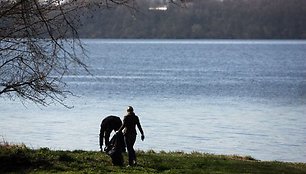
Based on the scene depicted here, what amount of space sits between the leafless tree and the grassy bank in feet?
5.18

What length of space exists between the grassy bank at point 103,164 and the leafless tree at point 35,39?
5.18 ft

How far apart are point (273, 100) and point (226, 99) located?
3718 mm

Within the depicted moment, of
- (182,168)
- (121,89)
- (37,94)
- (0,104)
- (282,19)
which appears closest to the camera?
(182,168)

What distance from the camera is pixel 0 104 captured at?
140 ft

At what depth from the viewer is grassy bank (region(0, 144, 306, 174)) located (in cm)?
1747

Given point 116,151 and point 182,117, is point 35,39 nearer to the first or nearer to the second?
point 116,151

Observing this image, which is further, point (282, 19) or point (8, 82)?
point (282, 19)

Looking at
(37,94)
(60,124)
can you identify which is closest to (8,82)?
(37,94)

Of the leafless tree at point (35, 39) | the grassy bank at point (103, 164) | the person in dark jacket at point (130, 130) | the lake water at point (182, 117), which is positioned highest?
the leafless tree at point (35, 39)

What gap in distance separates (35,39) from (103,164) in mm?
3479

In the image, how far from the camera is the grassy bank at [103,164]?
17469 mm

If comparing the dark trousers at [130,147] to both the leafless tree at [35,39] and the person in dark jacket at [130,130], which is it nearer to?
the person in dark jacket at [130,130]

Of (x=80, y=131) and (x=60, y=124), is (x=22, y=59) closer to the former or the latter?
(x=80, y=131)

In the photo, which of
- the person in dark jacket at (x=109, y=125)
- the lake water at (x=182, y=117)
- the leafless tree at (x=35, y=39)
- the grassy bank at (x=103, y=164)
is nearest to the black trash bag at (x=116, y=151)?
the grassy bank at (x=103, y=164)
